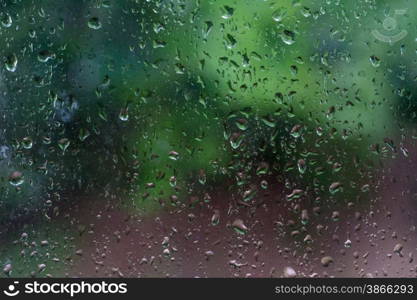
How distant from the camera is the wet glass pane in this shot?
0.87 meters

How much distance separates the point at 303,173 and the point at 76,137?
466 millimetres

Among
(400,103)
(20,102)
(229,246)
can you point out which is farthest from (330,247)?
(20,102)

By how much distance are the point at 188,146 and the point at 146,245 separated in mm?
216

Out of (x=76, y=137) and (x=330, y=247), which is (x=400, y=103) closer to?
(x=330, y=247)

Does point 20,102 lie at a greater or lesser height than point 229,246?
greater

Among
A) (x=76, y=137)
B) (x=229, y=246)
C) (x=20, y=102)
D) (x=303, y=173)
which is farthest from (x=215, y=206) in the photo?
(x=20, y=102)

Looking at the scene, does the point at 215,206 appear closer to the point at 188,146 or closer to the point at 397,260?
the point at 188,146

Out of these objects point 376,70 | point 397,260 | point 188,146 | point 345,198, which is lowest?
point 397,260

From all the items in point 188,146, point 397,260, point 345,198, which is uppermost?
point 188,146

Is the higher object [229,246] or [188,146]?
[188,146]

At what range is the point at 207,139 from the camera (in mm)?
901

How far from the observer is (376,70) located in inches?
36.8

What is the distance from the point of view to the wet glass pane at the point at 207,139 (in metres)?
0.87

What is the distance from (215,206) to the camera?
895mm
